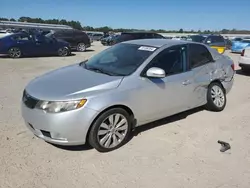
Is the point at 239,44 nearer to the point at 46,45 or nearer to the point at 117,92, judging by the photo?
the point at 46,45

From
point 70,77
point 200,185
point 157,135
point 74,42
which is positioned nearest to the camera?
point 200,185

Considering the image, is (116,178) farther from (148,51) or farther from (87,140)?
(148,51)

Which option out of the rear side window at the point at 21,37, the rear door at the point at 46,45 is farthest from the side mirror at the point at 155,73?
the rear door at the point at 46,45

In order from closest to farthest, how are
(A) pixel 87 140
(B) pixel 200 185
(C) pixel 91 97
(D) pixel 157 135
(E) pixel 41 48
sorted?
(B) pixel 200 185 < (C) pixel 91 97 < (A) pixel 87 140 < (D) pixel 157 135 < (E) pixel 41 48

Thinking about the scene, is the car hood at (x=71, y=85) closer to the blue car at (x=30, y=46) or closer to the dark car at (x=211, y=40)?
the blue car at (x=30, y=46)

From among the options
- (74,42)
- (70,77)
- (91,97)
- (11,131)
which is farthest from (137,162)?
(74,42)

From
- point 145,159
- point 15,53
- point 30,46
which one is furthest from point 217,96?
point 30,46

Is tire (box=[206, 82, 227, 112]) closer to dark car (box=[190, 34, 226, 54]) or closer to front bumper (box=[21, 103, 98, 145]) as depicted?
front bumper (box=[21, 103, 98, 145])

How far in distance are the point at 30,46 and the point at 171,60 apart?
481 inches

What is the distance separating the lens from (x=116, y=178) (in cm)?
306

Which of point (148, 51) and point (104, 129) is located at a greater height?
point (148, 51)

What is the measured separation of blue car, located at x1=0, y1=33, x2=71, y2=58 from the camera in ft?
45.4

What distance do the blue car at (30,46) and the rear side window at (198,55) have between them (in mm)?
11850

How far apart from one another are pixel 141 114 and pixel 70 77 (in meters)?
1.25
